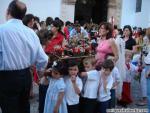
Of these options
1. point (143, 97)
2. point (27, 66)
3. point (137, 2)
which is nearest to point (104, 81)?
point (27, 66)

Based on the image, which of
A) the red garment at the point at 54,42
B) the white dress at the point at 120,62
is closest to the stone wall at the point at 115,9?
the white dress at the point at 120,62

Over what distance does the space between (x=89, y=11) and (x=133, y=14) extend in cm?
576

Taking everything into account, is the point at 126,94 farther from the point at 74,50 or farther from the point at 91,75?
the point at 91,75

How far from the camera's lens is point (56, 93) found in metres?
5.47

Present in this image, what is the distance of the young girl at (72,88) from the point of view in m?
5.57

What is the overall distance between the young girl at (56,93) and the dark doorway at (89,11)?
17768 millimetres

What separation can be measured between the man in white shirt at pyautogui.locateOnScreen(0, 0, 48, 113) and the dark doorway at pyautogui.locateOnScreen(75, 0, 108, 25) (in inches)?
738

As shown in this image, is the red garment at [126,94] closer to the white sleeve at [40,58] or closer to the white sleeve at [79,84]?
the white sleeve at [79,84]

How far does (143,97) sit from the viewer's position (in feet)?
27.1

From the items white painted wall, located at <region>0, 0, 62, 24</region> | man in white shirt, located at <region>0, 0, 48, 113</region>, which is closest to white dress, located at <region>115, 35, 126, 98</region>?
man in white shirt, located at <region>0, 0, 48, 113</region>

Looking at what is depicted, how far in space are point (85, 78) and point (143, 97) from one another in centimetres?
262

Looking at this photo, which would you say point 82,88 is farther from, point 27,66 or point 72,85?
Result: point 27,66

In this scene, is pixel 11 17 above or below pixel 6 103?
above

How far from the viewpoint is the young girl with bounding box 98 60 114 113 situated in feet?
19.7
